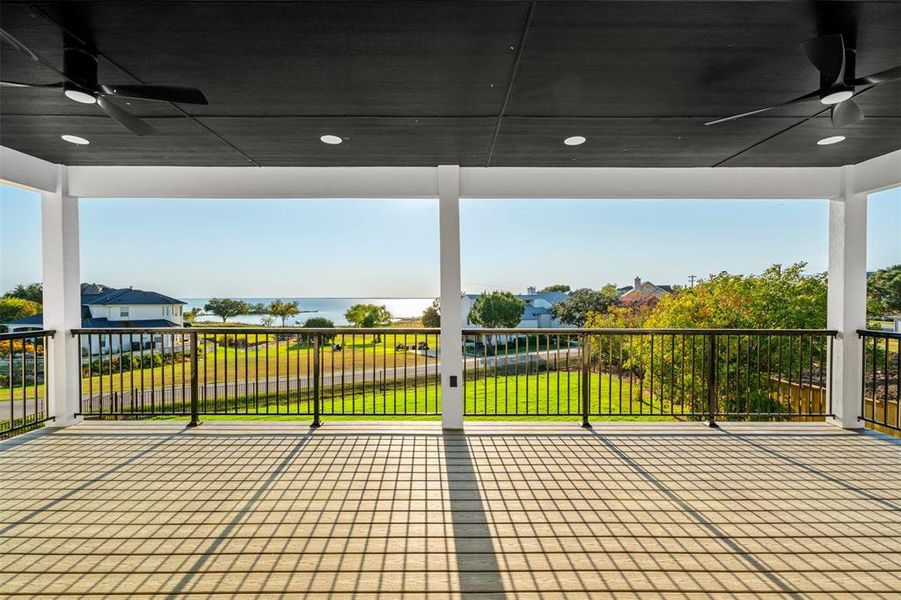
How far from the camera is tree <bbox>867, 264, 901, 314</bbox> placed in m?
7.84

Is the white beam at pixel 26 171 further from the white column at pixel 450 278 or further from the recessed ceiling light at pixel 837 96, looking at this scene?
the recessed ceiling light at pixel 837 96

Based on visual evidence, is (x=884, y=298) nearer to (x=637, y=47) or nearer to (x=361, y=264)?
(x=637, y=47)

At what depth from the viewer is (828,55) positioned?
2119 millimetres

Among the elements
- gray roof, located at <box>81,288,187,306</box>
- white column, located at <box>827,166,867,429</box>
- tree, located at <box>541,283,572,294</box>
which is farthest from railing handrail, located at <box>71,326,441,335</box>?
tree, located at <box>541,283,572,294</box>

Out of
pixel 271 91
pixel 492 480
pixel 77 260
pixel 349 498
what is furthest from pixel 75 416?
pixel 492 480

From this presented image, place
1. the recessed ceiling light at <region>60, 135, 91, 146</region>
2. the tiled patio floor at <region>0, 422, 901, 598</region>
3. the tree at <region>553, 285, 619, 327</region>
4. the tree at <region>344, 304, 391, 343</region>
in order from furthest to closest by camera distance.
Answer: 1. the tree at <region>344, 304, 391, 343</region>
2. the tree at <region>553, 285, 619, 327</region>
3. the recessed ceiling light at <region>60, 135, 91, 146</region>
4. the tiled patio floor at <region>0, 422, 901, 598</region>

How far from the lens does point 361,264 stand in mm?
20516

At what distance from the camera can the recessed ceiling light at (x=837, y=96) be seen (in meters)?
2.32

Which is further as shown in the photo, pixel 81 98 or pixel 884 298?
pixel 884 298

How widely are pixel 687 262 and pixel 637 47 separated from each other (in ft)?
49.7

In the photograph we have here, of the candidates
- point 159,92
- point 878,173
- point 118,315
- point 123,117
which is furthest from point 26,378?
point 878,173

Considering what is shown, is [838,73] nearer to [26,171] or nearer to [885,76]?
[885,76]

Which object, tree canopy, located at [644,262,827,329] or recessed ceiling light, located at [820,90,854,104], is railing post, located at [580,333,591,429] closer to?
recessed ceiling light, located at [820,90,854,104]

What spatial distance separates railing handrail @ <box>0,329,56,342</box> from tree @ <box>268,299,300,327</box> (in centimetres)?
1302
